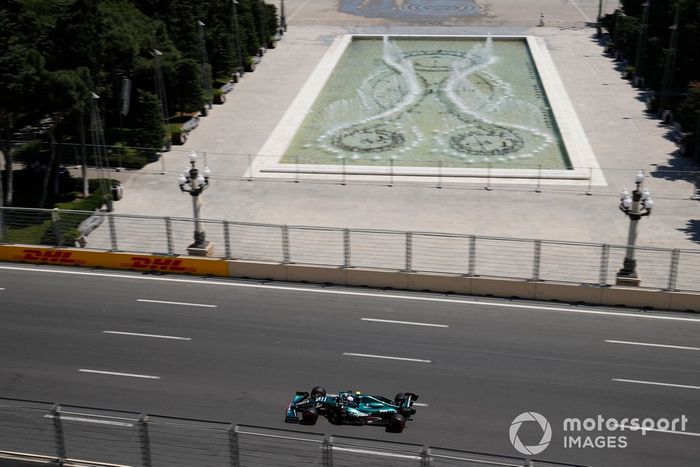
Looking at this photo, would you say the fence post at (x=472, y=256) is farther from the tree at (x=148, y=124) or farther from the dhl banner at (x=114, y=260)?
the tree at (x=148, y=124)

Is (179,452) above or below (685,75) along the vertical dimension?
below

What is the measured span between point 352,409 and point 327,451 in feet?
15.2

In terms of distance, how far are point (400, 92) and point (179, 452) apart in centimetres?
3640

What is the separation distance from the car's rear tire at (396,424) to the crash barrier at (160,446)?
118 centimetres

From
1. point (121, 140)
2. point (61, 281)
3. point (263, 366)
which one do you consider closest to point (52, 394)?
point (263, 366)

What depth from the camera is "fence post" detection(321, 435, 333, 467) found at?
51.2ft

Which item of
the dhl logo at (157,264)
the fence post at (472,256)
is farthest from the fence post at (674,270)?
the dhl logo at (157,264)

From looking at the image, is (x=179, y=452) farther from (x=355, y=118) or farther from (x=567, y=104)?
(x=567, y=104)

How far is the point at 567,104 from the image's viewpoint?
158 feet

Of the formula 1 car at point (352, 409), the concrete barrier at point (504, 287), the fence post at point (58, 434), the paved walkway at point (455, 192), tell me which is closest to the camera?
the fence post at point (58, 434)

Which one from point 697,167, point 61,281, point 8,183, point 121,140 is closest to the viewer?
point 61,281

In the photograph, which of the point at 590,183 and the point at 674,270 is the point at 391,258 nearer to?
the point at 674,270

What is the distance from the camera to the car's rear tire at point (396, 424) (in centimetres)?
2009

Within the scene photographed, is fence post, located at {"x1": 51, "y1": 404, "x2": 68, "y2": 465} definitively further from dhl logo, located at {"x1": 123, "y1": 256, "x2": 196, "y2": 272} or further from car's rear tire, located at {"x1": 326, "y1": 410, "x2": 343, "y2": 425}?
dhl logo, located at {"x1": 123, "y1": 256, "x2": 196, "y2": 272}
